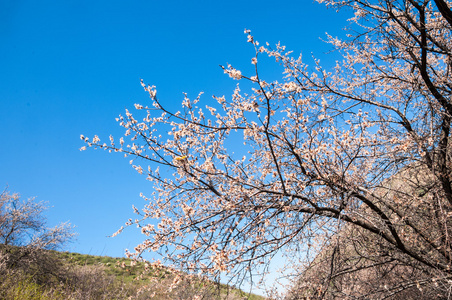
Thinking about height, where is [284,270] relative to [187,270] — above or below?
above

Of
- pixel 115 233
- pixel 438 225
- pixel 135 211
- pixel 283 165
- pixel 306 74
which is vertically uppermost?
pixel 306 74

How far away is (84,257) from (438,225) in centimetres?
2242

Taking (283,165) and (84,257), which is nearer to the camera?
(283,165)

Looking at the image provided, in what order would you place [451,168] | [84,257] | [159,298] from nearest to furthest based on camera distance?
[451,168] < [159,298] < [84,257]

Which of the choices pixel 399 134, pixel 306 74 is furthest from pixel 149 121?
pixel 399 134

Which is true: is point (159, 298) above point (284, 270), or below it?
below

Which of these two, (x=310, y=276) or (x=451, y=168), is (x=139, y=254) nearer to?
(x=310, y=276)

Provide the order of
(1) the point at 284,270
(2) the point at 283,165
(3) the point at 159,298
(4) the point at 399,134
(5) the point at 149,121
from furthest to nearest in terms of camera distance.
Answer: (3) the point at 159,298, (1) the point at 284,270, (4) the point at 399,134, (2) the point at 283,165, (5) the point at 149,121

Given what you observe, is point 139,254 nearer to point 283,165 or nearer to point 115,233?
point 115,233

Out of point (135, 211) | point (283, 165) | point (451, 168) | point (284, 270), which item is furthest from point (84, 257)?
point (451, 168)

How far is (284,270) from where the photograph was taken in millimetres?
7383

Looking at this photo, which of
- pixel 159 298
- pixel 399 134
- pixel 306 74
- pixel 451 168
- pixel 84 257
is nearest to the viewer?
pixel 451 168

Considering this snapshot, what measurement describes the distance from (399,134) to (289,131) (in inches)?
93.6

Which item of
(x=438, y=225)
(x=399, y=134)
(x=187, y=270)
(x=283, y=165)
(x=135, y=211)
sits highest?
(x=399, y=134)
